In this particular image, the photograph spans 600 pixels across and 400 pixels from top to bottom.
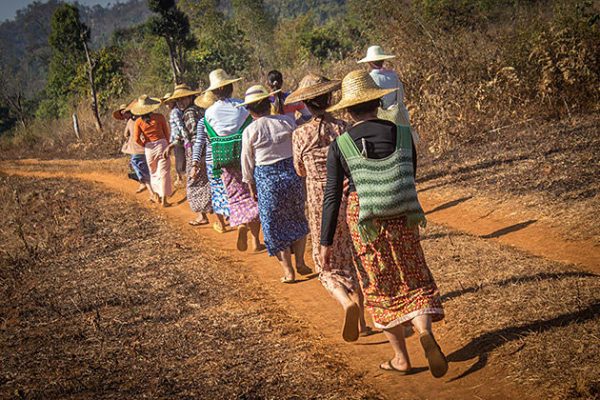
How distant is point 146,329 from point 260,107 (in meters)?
2.26

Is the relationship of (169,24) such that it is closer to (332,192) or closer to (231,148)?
(231,148)

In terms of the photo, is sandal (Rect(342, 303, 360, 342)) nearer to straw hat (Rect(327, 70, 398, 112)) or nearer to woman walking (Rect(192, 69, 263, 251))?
straw hat (Rect(327, 70, 398, 112))

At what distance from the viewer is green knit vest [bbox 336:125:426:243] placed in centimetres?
414

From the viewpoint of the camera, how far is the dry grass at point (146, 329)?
468cm

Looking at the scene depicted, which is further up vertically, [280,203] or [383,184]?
[383,184]

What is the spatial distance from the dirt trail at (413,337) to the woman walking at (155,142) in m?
0.48

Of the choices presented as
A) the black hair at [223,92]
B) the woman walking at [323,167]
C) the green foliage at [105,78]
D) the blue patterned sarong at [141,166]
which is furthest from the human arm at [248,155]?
the green foliage at [105,78]

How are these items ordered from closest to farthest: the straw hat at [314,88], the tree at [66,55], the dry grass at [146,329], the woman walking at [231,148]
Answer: the dry grass at [146,329] → the straw hat at [314,88] → the woman walking at [231,148] → the tree at [66,55]

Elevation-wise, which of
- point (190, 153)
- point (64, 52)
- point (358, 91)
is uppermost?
point (64, 52)

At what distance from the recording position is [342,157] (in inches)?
167

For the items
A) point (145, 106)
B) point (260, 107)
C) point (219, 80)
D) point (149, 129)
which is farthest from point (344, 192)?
point (149, 129)

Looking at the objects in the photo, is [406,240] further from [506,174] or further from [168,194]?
[168,194]

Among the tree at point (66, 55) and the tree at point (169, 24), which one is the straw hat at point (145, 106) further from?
the tree at point (169, 24)

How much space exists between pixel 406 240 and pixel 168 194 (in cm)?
804
